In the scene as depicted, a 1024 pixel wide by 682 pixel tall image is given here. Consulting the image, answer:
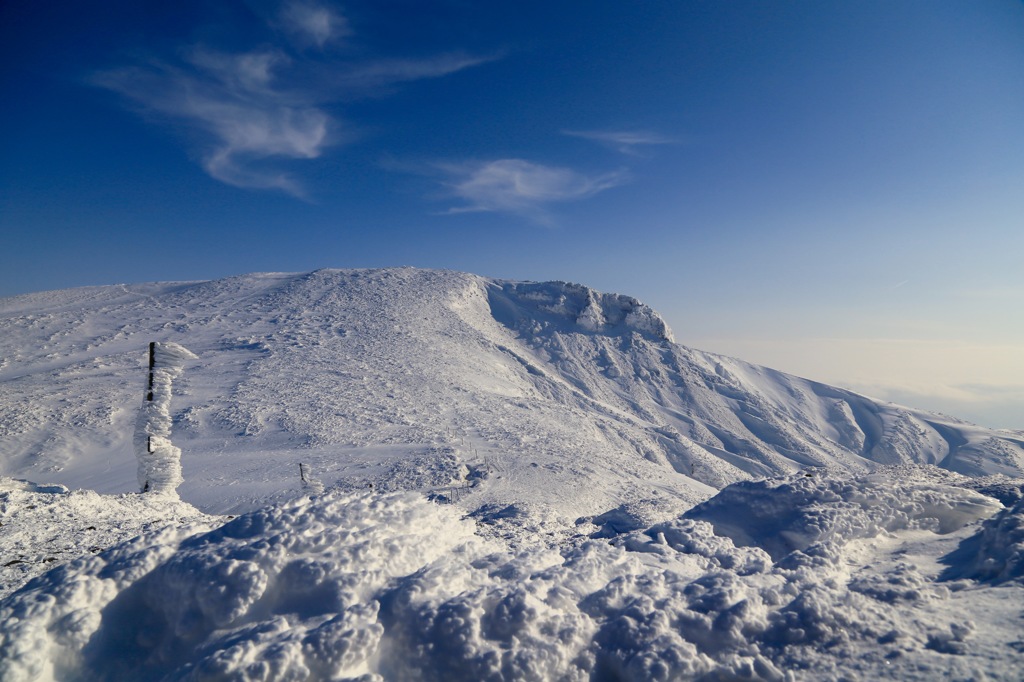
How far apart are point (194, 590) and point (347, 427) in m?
25.3

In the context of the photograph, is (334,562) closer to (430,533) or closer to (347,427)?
(430,533)

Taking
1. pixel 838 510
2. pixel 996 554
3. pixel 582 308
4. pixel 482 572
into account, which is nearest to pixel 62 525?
pixel 482 572

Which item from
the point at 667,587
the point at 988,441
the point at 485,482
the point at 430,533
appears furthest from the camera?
the point at 988,441

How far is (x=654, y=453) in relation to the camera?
123ft

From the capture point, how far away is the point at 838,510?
772 centimetres

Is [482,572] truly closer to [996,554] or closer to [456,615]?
[456,615]

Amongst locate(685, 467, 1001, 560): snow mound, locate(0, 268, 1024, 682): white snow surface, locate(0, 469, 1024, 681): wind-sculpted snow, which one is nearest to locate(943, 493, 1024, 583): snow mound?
locate(0, 268, 1024, 682): white snow surface

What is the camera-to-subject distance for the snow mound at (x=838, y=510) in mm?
7488

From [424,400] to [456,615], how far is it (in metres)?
30.7

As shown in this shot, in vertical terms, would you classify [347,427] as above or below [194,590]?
below

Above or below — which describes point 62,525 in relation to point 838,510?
below

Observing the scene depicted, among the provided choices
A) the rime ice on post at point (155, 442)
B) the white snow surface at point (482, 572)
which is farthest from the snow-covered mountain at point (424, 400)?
the rime ice on post at point (155, 442)

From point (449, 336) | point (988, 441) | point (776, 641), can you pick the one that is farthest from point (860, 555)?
point (988, 441)

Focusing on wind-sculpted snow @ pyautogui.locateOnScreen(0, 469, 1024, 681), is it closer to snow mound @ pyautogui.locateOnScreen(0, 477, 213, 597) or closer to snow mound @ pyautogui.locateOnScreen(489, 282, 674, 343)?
snow mound @ pyautogui.locateOnScreen(0, 477, 213, 597)
